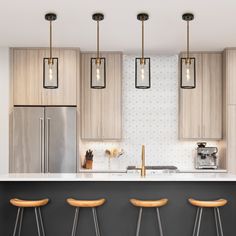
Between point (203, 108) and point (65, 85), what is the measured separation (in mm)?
2249

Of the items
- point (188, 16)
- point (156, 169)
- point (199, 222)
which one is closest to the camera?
point (199, 222)

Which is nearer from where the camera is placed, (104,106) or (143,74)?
(143,74)

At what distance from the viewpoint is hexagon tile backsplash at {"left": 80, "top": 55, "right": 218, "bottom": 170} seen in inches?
243

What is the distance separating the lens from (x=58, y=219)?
13.0 feet

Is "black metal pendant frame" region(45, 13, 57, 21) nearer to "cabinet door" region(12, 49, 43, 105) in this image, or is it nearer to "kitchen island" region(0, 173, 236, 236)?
"cabinet door" region(12, 49, 43, 105)

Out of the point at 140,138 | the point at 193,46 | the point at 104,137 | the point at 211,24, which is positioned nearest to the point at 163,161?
the point at 140,138

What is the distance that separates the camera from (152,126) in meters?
6.19

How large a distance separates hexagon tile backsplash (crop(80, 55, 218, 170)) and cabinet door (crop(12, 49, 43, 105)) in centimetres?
125

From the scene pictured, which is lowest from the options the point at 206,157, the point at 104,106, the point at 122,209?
the point at 122,209

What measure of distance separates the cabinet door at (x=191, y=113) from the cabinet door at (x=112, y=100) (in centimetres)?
103

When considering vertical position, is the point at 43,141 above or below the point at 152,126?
below

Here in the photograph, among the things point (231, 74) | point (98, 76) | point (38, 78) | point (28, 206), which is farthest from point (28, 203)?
point (231, 74)

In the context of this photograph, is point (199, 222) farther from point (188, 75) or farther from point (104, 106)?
point (104, 106)

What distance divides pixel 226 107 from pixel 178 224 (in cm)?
237
